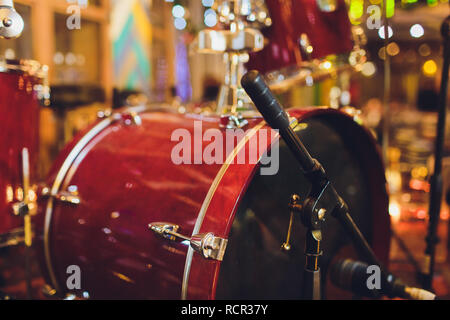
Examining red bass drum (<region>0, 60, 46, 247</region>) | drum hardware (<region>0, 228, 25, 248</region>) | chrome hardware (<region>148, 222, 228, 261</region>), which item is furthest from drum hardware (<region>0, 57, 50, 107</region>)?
chrome hardware (<region>148, 222, 228, 261</region>)

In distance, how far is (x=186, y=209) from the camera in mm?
1035

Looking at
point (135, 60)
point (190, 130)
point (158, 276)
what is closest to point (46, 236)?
point (158, 276)

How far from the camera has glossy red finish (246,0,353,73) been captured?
1564 mm

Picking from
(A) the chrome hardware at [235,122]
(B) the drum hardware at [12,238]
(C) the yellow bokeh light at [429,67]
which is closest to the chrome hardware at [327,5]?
(A) the chrome hardware at [235,122]

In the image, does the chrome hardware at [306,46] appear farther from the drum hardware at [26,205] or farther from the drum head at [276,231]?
the drum hardware at [26,205]

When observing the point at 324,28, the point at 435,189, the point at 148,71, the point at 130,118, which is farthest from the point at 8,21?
the point at 148,71

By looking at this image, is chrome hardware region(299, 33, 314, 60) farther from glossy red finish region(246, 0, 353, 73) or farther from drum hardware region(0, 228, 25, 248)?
drum hardware region(0, 228, 25, 248)

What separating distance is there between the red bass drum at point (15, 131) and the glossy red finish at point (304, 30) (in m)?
0.94

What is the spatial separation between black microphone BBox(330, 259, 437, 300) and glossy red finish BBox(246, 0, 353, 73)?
0.81 meters

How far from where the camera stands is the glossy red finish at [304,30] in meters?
1.56

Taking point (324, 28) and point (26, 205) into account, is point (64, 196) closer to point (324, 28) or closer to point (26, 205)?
point (26, 205)

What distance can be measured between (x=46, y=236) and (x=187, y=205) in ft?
2.05

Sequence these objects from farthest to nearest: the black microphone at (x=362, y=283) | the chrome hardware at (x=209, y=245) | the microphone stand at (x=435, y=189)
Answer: the microphone stand at (x=435, y=189)
the black microphone at (x=362, y=283)
the chrome hardware at (x=209, y=245)
